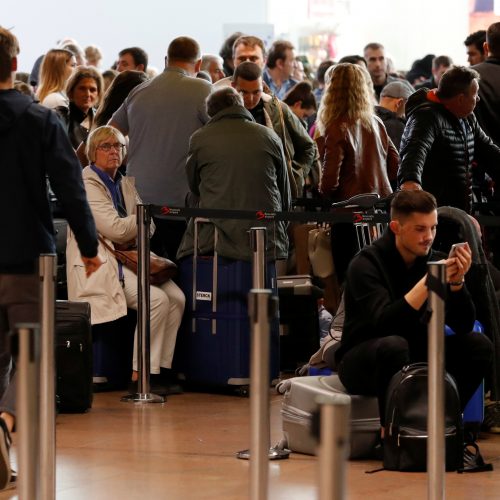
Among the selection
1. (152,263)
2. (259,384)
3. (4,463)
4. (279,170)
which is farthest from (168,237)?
(259,384)

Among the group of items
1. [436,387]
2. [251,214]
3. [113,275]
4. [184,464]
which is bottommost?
[184,464]

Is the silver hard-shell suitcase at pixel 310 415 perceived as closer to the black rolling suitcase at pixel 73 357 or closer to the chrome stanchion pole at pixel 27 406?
the black rolling suitcase at pixel 73 357

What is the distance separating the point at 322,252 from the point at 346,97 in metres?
0.96

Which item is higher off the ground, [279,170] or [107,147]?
[107,147]

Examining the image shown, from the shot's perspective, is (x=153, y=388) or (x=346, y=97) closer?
(x=153, y=388)

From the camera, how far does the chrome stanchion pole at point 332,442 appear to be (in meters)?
3.21

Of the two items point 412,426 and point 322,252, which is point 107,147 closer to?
point 322,252

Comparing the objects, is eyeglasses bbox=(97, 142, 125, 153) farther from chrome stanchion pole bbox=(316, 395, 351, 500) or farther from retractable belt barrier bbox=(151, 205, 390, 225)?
chrome stanchion pole bbox=(316, 395, 351, 500)

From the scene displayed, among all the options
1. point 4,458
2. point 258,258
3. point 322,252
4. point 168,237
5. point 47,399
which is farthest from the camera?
point 168,237

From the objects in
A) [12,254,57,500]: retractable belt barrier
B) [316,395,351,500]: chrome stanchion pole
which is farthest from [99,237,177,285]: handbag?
[316,395,351,500]: chrome stanchion pole

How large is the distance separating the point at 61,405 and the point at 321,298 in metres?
2.24

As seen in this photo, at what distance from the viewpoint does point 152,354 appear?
845cm

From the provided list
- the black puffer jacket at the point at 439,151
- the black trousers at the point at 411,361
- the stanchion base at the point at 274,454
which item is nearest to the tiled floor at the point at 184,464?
the stanchion base at the point at 274,454

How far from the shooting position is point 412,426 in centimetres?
617
